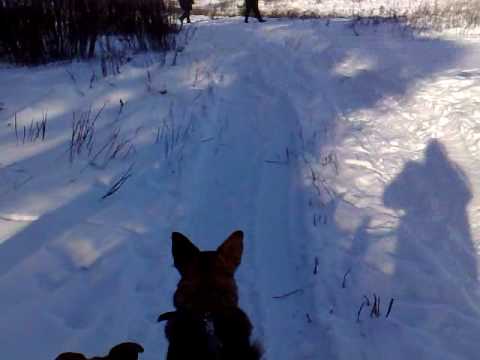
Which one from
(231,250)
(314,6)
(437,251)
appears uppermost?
(314,6)

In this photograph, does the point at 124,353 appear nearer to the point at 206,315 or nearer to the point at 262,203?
the point at 206,315

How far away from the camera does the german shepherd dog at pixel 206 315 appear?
6.50ft

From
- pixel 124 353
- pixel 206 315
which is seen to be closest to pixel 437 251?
pixel 206 315

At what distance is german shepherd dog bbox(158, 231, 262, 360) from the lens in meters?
1.98

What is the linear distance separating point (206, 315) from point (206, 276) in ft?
0.90

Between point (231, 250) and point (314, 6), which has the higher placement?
point (314, 6)

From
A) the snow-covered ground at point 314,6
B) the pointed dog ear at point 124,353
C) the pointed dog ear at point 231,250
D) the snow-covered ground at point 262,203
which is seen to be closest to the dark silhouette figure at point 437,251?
the snow-covered ground at point 262,203

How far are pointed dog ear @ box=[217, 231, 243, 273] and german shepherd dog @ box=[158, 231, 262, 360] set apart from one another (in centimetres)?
1

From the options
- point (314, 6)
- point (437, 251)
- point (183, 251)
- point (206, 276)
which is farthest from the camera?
point (314, 6)

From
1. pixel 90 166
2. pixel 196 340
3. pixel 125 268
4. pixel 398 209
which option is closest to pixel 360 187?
pixel 398 209

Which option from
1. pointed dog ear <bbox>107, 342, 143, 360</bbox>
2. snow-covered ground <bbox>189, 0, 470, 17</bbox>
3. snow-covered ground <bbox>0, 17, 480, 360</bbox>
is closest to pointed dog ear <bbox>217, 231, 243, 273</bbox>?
A: pointed dog ear <bbox>107, 342, 143, 360</bbox>

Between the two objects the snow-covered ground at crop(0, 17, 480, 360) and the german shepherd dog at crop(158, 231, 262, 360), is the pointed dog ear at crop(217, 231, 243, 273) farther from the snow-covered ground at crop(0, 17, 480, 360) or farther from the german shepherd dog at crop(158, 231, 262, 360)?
the snow-covered ground at crop(0, 17, 480, 360)

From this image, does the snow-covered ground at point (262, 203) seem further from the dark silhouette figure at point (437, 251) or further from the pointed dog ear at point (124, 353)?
the pointed dog ear at point (124, 353)

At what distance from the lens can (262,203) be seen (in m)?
4.70
